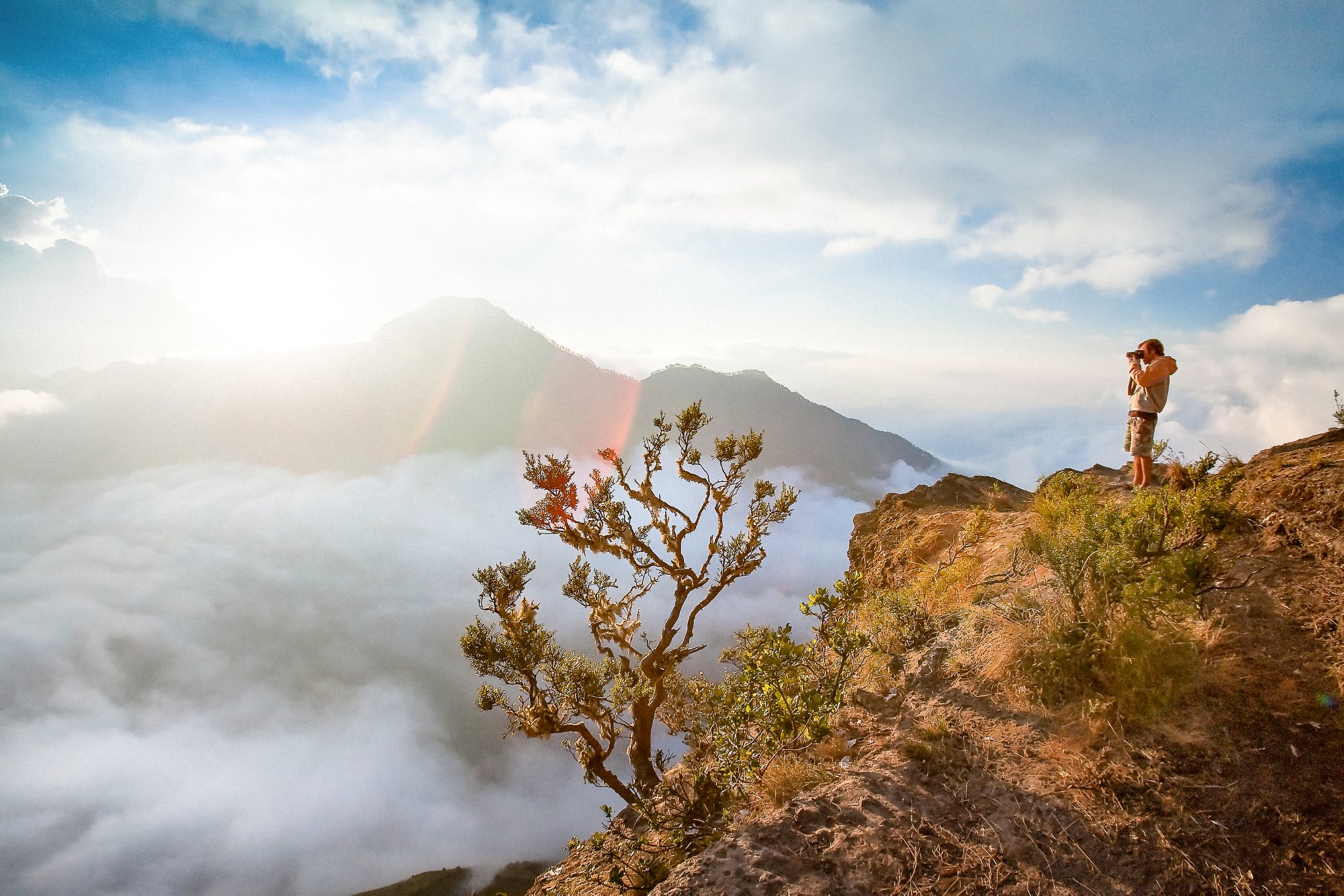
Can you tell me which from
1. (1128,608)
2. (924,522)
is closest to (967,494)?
(924,522)

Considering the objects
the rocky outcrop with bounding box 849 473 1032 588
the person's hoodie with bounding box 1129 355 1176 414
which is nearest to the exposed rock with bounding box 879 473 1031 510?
the rocky outcrop with bounding box 849 473 1032 588

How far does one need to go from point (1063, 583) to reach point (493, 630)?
1190cm

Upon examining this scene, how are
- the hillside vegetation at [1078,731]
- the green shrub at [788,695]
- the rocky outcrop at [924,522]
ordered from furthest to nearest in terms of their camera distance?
the rocky outcrop at [924,522], the green shrub at [788,695], the hillside vegetation at [1078,731]

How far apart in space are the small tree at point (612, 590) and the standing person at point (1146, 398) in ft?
23.9

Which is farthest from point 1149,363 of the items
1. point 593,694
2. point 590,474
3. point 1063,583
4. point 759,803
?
point 593,694

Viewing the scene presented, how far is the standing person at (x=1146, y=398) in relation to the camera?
31.6ft

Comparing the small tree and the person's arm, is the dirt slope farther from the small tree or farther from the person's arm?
the small tree

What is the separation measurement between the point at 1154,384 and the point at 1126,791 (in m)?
8.28

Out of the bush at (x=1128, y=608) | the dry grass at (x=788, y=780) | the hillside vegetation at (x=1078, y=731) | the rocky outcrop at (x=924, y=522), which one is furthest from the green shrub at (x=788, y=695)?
the rocky outcrop at (x=924, y=522)

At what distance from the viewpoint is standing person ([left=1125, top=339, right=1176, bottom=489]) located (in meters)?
9.63

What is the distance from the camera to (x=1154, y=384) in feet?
31.9

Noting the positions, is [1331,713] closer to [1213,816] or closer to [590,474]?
[1213,816]

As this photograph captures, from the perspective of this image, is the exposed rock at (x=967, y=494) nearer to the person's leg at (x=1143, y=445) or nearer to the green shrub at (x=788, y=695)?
the person's leg at (x=1143, y=445)

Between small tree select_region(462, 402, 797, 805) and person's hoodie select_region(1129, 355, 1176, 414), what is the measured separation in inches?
300
